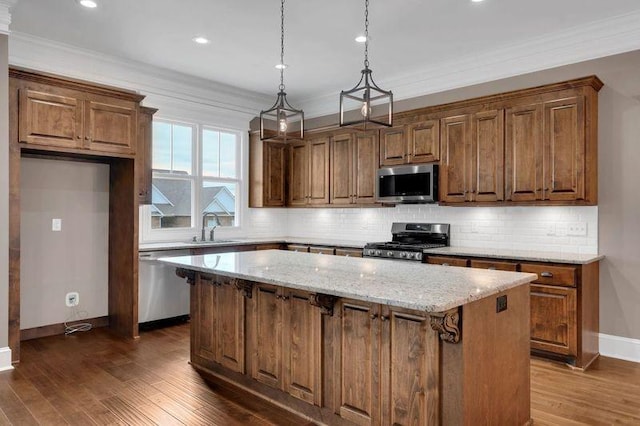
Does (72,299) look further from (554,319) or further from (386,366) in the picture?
(554,319)

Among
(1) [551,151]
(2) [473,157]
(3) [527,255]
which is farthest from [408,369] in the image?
(2) [473,157]

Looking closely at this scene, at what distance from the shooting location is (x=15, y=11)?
3783mm

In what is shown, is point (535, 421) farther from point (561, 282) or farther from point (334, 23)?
point (334, 23)

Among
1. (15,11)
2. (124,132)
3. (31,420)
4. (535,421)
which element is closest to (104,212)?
(124,132)

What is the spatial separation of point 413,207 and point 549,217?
5.16 ft

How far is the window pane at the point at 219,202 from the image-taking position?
6.01 metres

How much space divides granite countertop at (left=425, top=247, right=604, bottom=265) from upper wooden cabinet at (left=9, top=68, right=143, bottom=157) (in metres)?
3.32

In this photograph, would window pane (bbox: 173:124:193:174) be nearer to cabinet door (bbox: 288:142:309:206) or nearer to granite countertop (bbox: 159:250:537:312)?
cabinet door (bbox: 288:142:309:206)

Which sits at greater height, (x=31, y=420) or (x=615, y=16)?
(x=615, y=16)

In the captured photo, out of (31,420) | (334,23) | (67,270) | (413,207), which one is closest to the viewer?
(31,420)

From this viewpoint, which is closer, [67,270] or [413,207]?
[67,270]

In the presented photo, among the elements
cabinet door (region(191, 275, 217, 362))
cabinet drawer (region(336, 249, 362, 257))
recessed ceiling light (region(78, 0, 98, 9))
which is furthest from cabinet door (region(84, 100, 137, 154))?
cabinet drawer (region(336, 249, 362, 257))

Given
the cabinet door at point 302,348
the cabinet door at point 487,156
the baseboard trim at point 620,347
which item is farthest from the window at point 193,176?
the baseboard trim at point 620,347

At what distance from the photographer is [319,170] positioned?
6.15 m
